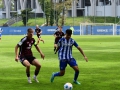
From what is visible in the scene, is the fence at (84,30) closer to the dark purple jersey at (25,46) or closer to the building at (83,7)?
the building at (83,7)

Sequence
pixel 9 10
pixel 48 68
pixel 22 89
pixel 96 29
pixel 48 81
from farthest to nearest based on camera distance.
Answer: pixel 9 10 → pixel 96 29 → pixel 48 68 → pixel 48 81 → pixel 22 89

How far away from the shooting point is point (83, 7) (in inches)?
4626

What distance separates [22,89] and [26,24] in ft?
264

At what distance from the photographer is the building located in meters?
103

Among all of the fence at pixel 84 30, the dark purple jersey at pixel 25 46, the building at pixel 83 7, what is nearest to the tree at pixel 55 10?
the building at pixel 83 7

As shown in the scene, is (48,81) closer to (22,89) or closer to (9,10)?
(22,89)

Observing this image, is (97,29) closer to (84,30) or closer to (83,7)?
(84,30)

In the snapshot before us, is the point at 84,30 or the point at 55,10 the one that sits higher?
the point at 55,10

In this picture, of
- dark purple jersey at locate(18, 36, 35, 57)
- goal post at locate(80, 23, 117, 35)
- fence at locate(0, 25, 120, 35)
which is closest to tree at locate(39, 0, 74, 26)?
fence at locate(0, 25, 120, 35)

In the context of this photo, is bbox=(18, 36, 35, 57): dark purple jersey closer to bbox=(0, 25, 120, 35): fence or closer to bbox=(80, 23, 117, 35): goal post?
bbox=(0, 25, 120, 35): fence

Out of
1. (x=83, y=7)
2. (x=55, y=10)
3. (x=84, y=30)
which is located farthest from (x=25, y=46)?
(x=83, y=7)

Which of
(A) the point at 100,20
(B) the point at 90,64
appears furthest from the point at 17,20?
(B) the point at 90,64

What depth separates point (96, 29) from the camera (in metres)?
82.2

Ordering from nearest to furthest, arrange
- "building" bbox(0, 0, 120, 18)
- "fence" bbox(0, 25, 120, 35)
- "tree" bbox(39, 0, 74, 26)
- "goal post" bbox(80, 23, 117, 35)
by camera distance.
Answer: "fence" bbox(0, 25, 120, 35)
"goal post" bbox(80, 23, 117, 35)
"tree" bbox(39, 0, 74, 26)
"building" bbox(0, 0, 120, 18)
